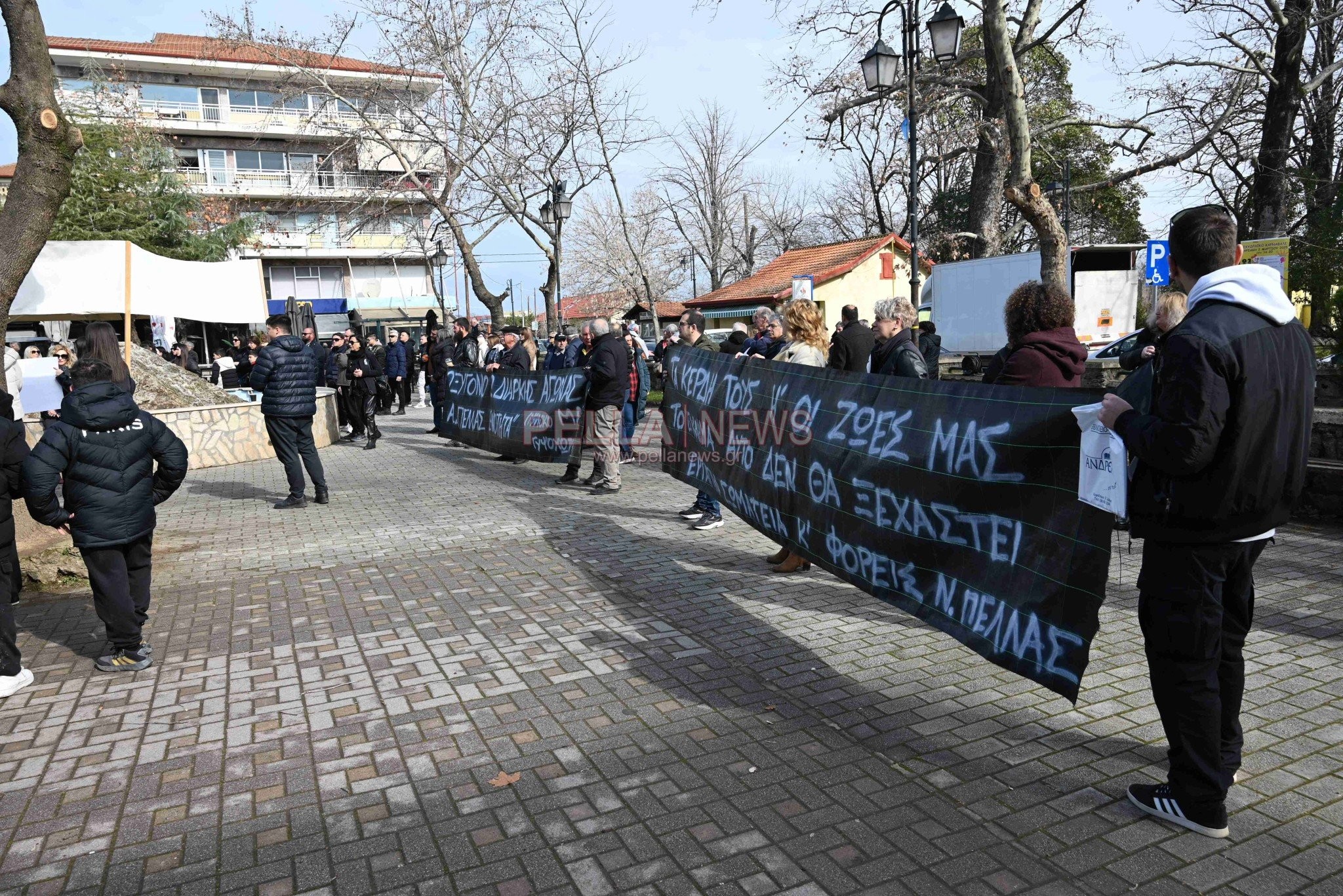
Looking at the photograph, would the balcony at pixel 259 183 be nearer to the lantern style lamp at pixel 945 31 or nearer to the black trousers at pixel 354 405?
the black trousers at pixel 354 405

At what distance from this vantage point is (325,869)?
3000mm

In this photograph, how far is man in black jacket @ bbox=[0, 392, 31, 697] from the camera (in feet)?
14.9

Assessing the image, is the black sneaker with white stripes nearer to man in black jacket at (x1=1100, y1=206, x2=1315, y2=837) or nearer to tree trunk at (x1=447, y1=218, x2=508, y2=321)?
man in black jacket at (x1=1100, y1=206, x2=1315, y2=837)

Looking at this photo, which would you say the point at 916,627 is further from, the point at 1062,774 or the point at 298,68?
the point at 298,68

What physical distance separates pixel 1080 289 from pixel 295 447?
19371 mm

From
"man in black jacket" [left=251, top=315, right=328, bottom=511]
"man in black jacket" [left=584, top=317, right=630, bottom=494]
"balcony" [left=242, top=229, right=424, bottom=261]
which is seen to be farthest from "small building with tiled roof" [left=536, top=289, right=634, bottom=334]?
"man in black jacket" [left=251, top=315, right=328, bottom=511]

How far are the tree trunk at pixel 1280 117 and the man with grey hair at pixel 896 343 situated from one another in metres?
14.8

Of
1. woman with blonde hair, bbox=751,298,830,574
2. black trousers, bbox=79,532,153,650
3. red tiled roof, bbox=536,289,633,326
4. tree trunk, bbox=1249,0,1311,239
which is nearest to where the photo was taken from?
black trousers, bbox=79,532,153,650

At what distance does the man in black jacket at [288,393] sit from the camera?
915cm

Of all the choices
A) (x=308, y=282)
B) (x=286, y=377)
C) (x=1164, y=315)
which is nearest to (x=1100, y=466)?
(x=1164, y=315)

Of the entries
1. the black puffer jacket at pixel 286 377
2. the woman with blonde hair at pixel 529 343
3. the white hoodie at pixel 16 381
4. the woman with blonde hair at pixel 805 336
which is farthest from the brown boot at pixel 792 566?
the white hoodie at pixel 16 381

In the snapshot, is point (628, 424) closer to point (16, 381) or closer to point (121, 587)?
point (121, 587)

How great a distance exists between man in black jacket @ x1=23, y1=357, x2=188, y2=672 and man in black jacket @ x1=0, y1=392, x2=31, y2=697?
6cm

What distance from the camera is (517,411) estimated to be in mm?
11727
